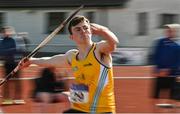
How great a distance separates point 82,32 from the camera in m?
4.69

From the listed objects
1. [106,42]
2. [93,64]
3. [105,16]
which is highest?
[105,16]

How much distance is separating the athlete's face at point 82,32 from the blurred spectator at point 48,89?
4478 millimetres

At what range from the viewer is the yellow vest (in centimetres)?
472

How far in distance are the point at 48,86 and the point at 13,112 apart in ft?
4.88

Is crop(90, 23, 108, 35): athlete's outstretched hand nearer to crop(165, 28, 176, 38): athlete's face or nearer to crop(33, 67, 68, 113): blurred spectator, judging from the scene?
crop(165, 28, 176, 38): athlete's face

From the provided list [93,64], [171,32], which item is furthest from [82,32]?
[171,32]

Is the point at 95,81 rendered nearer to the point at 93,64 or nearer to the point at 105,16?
the point at 93,64

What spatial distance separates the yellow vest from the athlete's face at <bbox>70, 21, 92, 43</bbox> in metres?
0.11

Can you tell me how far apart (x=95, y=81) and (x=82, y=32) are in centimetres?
39

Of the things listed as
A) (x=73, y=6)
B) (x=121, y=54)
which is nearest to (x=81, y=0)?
(x=73, y=6)

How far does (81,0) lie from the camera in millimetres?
35938

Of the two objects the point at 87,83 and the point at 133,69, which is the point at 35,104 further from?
the point at 133,69

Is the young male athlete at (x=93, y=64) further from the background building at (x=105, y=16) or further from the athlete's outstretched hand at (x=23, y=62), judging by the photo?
the background building at (x=105, y=16)

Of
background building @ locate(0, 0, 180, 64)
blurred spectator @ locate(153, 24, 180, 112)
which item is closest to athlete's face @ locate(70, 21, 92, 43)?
blurred spectator @ locate(153, 24, 180, 112)
